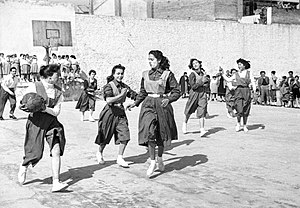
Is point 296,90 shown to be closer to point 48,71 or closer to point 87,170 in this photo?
point 87,170

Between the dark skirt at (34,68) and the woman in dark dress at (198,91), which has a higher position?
the dark skirt at (34,68)

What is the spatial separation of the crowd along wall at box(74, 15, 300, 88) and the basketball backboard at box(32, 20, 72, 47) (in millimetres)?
743

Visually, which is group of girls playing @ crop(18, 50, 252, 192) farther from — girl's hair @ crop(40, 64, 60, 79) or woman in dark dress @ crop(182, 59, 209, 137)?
woman in dark dress @ crop(182, 59, 209, 137)

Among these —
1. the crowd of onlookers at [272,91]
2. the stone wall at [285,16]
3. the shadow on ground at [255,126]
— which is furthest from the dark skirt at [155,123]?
the stone wall at [285,16]

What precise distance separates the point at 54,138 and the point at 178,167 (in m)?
2.34

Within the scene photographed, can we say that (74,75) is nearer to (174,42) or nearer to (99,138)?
(174,42)

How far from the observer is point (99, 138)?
7691 millimetres

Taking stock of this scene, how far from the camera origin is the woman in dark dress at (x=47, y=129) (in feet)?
20.1

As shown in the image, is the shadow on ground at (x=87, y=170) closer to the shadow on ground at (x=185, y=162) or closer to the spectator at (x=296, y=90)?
the shadow on ground at (x=185, y=162)

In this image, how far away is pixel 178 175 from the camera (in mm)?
7023

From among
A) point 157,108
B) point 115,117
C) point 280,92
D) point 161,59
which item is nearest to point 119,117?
point 115,117

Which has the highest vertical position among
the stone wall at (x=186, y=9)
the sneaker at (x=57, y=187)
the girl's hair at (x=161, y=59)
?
the stone wall at (x=186, y=9)

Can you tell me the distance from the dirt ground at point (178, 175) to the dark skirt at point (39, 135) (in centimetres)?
51

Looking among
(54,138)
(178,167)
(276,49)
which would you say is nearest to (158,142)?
(178,167)
